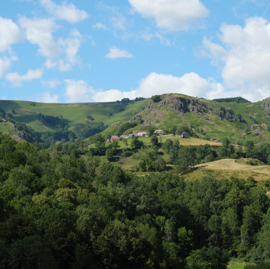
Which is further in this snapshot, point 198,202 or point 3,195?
point 198,202

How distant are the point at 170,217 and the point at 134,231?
38364 mm

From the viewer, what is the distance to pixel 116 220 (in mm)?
70938

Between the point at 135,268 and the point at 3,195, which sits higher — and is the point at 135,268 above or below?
below

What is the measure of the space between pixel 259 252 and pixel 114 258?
51.4 metres

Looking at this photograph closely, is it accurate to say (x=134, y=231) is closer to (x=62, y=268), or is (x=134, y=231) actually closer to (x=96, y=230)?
(x=96, y=230)

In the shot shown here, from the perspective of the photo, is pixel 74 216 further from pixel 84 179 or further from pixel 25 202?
pixel 84 179

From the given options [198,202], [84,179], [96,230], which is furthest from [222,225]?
[96,230]

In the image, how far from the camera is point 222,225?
344 feet

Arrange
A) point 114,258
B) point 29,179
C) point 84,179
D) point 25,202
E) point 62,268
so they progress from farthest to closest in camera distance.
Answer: point 84,179 < point 29,179 < point 25,202 < point 114,258 < point 62,268

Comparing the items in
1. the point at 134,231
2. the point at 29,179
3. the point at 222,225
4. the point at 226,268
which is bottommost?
the point at 226,268

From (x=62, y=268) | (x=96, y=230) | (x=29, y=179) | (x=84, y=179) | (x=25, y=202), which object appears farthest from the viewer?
(x=84, y=179)

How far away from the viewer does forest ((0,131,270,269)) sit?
55938 millimetres

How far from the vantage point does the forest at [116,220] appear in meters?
55.9

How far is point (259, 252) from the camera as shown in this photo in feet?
304
